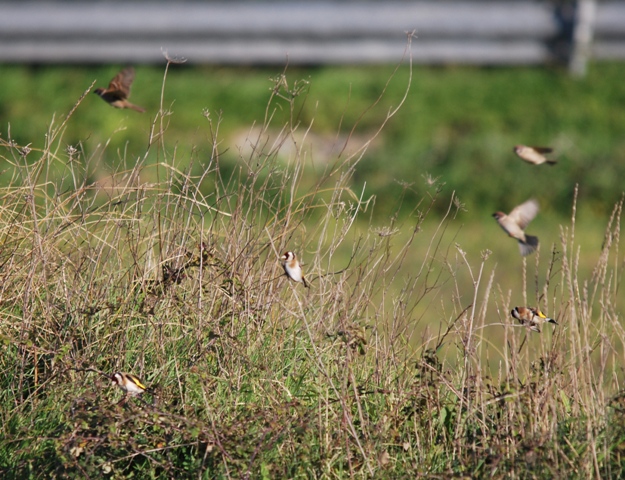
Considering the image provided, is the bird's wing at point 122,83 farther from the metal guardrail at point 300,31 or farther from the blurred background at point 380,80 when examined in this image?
the metal guardrail at point 300,31

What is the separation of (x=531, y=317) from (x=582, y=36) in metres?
6.33

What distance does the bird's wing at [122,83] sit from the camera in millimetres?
4922

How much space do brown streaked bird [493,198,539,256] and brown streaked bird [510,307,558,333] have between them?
2.12 feet

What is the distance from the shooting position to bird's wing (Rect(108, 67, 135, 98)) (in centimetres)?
492

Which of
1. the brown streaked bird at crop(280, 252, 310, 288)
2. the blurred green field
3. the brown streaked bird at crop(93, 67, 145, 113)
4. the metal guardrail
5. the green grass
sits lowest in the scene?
the blurred green field

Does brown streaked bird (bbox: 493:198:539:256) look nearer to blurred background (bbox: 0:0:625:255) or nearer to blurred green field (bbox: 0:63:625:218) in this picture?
blurred green field (bbox: 0:63:625:218)

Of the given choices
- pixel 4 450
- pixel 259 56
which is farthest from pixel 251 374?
pixel 259 56

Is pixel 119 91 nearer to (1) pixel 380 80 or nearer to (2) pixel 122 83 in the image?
(2) pixel 122 83

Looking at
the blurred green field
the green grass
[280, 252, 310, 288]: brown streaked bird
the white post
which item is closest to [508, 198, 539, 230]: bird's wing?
the green grass

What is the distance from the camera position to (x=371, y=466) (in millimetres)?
3764

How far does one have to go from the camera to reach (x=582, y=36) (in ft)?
31.8

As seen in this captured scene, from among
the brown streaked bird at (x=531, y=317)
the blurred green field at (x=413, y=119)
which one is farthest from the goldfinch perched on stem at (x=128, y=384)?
the blurred green field at (x=413, y=119)

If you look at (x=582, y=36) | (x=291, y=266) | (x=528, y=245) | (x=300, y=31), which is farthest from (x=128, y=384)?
(x=582, y=36)

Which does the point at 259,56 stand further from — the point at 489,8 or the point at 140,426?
the point at 140,426
